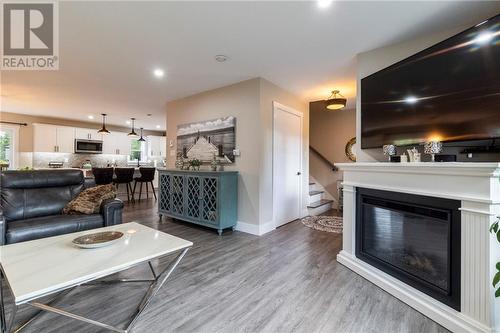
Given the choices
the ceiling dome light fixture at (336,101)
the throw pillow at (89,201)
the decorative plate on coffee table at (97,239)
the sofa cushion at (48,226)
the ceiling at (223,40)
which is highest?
the ceiling at (223,40)

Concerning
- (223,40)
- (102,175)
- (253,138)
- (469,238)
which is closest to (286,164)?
(253,138)

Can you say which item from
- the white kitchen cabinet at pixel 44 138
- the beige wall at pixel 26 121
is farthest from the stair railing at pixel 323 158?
the beige wall at pixel 26 121

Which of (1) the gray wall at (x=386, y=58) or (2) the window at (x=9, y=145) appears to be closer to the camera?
(1) the gray wall at (x=386, y=58)

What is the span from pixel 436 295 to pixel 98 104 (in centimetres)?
656

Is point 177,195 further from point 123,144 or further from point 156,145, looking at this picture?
point 156,145

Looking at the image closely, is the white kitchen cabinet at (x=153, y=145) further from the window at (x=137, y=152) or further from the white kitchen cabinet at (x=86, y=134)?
the white kitchen cabinet at (x=86, y=134)

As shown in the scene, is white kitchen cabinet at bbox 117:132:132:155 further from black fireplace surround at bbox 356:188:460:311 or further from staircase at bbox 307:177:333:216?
black fireplace surround at bbox 356:188:460:311

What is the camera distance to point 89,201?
2.64 meters

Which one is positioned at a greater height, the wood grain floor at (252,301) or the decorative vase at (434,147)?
the decorative vase at (434,147)

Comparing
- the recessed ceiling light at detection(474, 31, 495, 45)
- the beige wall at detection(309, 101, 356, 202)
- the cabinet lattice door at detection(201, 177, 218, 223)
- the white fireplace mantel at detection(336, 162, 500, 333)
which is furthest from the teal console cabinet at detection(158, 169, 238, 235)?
the beige wall at detection(309, 101, 356, 202)

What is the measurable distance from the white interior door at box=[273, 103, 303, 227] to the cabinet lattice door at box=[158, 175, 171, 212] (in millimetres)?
1983

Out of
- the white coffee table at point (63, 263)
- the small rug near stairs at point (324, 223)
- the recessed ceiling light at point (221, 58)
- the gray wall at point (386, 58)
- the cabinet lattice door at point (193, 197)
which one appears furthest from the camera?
the small rug near stairs at point (324, 223)

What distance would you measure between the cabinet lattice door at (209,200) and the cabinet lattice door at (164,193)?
3.24 feet

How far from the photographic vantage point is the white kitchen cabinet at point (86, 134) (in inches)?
282
